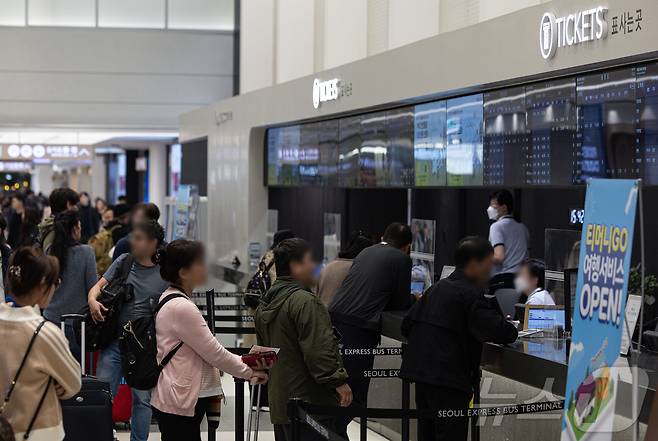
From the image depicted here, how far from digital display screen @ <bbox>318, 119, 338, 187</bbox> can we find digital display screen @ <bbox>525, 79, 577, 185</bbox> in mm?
4704

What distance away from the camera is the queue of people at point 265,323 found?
Result: 451cm

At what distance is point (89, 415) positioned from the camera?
17.8 ft

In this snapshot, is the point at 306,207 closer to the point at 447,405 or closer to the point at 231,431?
the point at 231,431

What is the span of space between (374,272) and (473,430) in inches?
77.1

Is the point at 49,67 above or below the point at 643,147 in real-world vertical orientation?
above

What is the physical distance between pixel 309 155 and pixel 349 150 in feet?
4.60

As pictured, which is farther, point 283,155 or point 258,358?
point 283,155

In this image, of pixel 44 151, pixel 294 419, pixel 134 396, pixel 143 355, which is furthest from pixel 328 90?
pixel 44 151

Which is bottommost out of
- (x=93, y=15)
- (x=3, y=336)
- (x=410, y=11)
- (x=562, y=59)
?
(x=3, y=336)

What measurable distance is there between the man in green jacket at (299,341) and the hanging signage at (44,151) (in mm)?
25127

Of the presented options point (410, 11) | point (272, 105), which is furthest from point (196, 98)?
point (410, 11)

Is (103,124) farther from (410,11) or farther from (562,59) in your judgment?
(562,59)

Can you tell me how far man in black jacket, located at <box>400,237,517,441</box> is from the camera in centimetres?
577

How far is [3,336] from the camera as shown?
14.5ft
